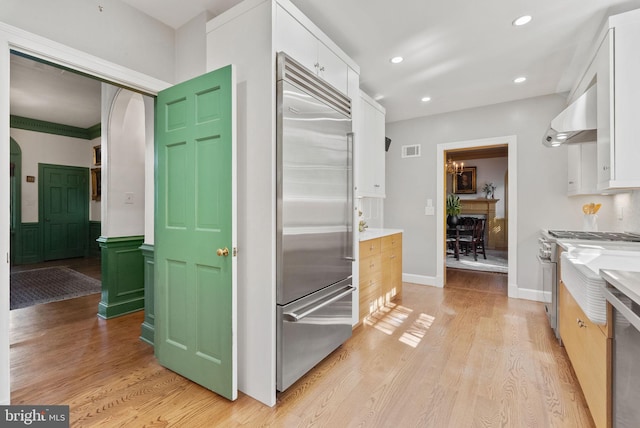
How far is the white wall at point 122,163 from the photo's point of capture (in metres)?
3.21

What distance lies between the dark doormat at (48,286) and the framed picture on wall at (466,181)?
872 cm

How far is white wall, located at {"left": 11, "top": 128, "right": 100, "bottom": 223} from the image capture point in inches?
234

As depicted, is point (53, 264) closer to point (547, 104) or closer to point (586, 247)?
point (586, 247)

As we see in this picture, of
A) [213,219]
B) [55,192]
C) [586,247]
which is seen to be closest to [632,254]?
[586,247]

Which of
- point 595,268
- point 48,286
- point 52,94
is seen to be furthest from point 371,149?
point 48,286

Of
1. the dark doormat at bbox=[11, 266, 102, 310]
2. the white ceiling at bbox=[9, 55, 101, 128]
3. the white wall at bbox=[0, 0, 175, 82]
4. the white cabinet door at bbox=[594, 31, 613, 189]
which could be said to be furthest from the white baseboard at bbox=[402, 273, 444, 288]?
the white ceiling at bbox=[9, 55, 101, 128]

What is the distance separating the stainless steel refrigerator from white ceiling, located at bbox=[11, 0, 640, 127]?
64 cm

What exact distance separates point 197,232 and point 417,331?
2.25m

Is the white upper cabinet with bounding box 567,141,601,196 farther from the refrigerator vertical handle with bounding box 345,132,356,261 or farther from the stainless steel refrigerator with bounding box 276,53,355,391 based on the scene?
the stainless steel refrigerator with bounding box 276,53,355,391

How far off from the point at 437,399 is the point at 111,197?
3.55 meters

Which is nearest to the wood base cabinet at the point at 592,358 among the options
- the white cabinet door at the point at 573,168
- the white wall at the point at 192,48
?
the white cabinet door at the point at 573,168

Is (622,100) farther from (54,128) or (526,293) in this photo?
(54,128)

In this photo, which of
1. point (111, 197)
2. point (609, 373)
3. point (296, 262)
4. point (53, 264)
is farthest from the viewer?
point (53, 264)

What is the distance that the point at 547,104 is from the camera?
12.4 feet
